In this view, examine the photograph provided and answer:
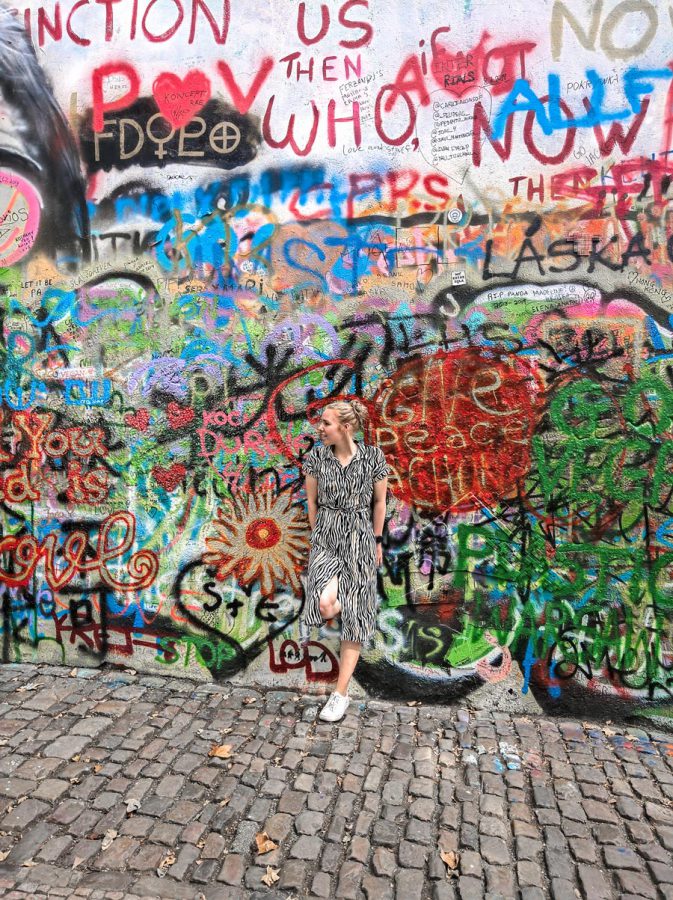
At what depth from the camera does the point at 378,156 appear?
429 cm

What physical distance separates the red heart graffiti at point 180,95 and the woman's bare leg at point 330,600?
3.27 metres

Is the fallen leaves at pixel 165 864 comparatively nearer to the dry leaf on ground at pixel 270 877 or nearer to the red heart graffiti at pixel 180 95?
the dry leaf on ground at pixel 270 877

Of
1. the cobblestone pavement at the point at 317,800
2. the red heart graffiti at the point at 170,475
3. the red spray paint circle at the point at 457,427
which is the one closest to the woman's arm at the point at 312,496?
the red spray paint circle at the point at 457,427

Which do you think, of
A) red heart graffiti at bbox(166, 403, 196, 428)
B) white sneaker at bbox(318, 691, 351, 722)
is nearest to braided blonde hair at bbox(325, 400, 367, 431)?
red heart graffiti at bbox(166, 403, 196, 428)

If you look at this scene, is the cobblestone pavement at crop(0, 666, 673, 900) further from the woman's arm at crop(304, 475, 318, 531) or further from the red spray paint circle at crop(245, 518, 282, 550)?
the woman's arm at crop(304, 475, 318, 531)

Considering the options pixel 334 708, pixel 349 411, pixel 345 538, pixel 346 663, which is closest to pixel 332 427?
pixel 349 411

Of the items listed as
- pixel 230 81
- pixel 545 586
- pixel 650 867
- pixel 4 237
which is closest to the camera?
pixel 650 867

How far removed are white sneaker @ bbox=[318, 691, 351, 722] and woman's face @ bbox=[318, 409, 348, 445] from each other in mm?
1609

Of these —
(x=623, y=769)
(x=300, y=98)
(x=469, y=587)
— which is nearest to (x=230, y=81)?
(x=300, y=98)

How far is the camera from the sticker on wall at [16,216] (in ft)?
15.6

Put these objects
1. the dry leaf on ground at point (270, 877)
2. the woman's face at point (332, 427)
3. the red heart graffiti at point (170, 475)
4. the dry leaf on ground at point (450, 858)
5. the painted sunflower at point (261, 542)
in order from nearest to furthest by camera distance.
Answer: the dry leaf on ground at point (270, 877), the dry leaf on ground at point (450, 858), the woman's face at point (332, 427), the painted sunflower at point (261, 542), the red heart graffiti at point (170, 475)

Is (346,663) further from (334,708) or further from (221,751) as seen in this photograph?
(221,751)

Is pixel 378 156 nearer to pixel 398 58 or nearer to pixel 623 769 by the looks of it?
pixel 398 58

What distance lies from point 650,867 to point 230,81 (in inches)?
199
